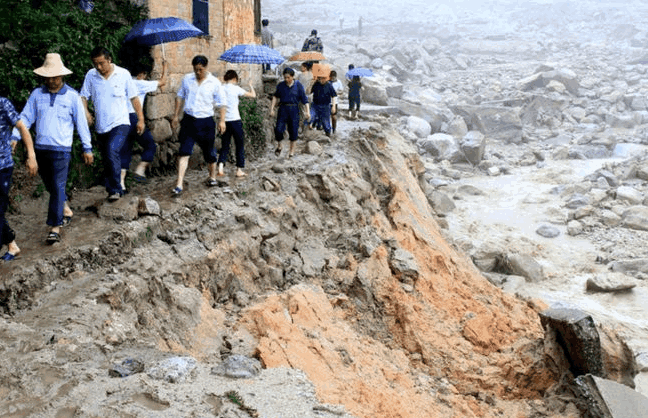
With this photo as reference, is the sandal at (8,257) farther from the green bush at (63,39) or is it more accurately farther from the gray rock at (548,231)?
the gray rock at (548,231)

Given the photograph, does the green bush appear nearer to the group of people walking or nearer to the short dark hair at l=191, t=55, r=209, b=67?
the group of people walking

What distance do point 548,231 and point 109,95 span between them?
1328cm

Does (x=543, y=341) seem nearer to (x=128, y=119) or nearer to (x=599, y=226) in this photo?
(x=128, y=119)

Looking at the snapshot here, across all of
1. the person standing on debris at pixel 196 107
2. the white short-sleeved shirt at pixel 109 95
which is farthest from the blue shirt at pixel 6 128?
the person standing on debris at pixel 196 107

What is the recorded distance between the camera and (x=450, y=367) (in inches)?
253

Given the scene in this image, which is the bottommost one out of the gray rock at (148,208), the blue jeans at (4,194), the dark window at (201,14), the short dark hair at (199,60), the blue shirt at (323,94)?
the gray rock at (148,208)

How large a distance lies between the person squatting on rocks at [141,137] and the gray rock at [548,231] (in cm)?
1197

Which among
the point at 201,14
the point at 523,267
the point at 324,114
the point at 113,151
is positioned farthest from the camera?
the point at 523,267

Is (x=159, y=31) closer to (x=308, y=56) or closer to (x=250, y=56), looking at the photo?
(x=250, y=56)

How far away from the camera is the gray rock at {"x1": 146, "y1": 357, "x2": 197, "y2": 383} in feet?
11.7

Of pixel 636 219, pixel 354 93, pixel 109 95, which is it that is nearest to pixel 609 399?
pixel 109 95

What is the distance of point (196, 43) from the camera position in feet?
28.8

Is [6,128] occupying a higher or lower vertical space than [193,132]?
higher

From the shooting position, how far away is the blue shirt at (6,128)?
15.1 feet
